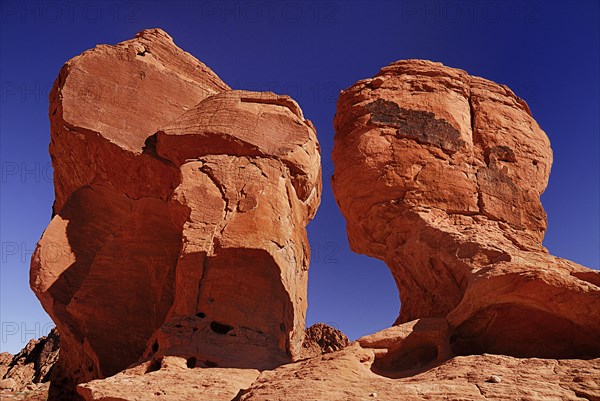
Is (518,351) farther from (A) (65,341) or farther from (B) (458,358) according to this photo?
(A) (65,341)

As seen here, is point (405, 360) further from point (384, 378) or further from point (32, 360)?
point (32, 360)

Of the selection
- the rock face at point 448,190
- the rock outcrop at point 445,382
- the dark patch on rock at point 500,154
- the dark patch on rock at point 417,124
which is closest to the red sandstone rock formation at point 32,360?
the rock face at point 448,190

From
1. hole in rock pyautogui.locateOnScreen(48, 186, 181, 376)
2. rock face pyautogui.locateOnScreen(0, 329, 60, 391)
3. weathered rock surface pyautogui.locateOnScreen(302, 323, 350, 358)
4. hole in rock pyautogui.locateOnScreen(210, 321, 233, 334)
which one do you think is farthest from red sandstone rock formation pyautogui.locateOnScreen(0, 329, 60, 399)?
hole in rock pyautogui.locateOnScreen(210, 321, 233, 334)

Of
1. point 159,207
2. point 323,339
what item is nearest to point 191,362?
point 159,207

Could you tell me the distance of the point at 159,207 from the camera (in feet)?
50.1

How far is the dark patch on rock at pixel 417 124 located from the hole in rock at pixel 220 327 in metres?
6.76

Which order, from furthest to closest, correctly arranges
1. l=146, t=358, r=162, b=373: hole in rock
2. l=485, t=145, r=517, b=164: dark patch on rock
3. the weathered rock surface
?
the weathered rock surface → l=485, t=145, r=517, b=164: dark patch on rock → l=146, t=358, r=162, b=373: hole in rock

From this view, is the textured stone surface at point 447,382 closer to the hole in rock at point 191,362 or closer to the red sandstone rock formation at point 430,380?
the red sandstone rock formation at point 430,380

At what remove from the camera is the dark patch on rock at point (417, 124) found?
46.2 ft

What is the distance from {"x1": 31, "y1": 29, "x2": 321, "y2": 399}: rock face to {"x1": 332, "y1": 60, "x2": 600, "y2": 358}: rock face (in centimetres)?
193

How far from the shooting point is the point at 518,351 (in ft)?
29.7

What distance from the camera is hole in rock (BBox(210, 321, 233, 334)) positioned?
36.0 feet

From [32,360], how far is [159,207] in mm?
31285

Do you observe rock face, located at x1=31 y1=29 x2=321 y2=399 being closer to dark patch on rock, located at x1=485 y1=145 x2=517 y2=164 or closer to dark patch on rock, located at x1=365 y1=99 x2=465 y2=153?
dark patch on rock, located at x1=365 y1=99 x2=465 y2=153
